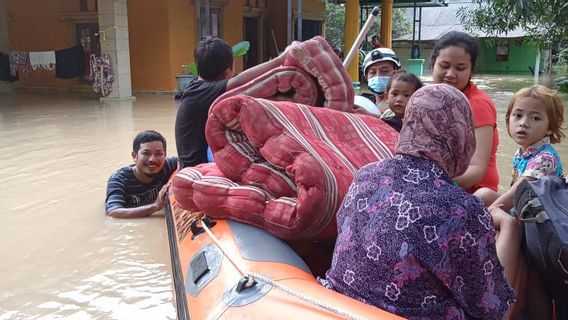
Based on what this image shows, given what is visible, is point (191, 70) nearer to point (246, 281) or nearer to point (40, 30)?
point (40, 30)

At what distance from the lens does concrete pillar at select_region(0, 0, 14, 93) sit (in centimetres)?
1372

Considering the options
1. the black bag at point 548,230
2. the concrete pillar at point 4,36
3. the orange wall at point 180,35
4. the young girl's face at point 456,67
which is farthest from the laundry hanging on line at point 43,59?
the black bag at point 548,230

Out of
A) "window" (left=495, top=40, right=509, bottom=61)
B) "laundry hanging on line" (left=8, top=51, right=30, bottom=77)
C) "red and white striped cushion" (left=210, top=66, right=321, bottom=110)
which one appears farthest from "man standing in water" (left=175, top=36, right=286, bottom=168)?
"window" (left=495, top=40, right=509, bottom=61)

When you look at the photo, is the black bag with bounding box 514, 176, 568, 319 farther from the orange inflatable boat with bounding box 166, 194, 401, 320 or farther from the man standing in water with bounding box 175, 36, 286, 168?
the man standing in water with bounding box 175, 36, 286, 168

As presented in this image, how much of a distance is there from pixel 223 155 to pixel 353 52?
167 cm

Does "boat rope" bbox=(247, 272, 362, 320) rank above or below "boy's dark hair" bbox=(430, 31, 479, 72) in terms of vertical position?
below

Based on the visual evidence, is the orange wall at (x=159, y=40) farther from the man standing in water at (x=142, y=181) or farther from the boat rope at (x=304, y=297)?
the boat rope at (x=304, y=297)

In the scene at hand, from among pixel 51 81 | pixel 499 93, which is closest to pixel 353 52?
pixel 499 93

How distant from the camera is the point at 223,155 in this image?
209cm

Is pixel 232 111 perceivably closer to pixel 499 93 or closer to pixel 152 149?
pixel 152 149

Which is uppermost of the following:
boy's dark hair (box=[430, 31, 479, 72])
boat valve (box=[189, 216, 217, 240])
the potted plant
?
boy's dark hair (box=[430, 31, 479, 72])

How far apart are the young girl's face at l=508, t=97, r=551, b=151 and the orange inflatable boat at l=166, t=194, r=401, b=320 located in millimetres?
1079

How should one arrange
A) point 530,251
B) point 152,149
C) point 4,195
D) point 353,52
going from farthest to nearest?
point 4,195
point 152,149
point 353,52
point 530,251

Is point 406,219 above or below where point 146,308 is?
above
